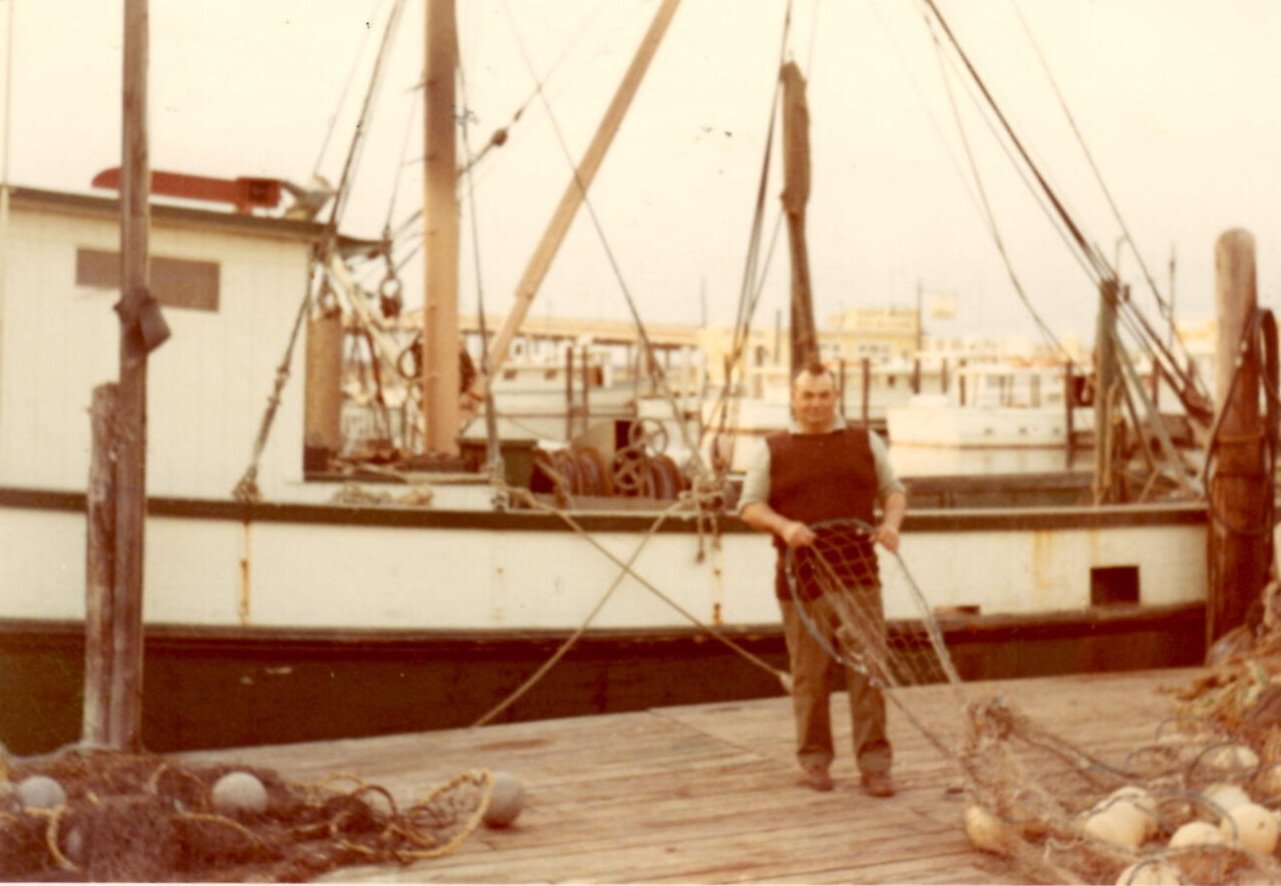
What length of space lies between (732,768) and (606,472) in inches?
142

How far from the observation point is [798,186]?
9867 mm

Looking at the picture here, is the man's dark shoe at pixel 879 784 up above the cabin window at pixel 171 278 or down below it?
below

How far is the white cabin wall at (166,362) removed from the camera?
7352mm

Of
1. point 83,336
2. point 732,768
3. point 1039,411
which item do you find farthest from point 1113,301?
point 1039,411

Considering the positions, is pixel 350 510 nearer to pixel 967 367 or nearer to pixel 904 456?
A: pixel 904 456

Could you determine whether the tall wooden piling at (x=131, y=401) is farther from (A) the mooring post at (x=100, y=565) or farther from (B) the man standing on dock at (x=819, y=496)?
(B) the man standing on dock at (x=819, y=496)

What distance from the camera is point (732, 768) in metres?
5.96

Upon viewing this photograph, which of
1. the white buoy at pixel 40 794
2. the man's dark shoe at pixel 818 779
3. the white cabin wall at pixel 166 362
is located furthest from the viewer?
the white cabin wall at pixel 166 362

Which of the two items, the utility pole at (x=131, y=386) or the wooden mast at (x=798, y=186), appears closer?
the utility pole at (x=131, y=386)

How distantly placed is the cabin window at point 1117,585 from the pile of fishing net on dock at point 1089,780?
335 cm

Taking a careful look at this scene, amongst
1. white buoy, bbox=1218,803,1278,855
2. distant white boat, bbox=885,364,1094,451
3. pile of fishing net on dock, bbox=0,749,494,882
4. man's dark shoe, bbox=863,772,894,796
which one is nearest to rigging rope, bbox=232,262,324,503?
pile of fishing net on dock, bbox=0,749,494,882

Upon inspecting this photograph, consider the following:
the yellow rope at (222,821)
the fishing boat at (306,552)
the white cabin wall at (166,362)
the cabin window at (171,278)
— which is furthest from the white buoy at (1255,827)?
the cabin window at (171,278)

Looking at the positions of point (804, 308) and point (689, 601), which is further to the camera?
point (804, 308)

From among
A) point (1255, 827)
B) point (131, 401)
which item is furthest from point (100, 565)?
point (1255, 827)
